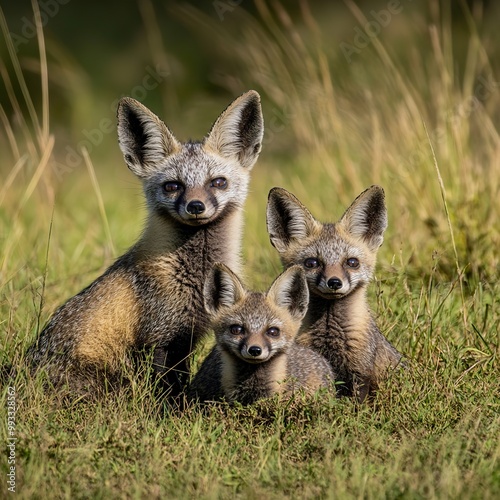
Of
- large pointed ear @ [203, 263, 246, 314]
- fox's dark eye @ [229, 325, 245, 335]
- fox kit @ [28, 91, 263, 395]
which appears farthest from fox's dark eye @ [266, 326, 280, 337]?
fox kit @ [28, 91, 263, 395]

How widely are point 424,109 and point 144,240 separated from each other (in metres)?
3.63

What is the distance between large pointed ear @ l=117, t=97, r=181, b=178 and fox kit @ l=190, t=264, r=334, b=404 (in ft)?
3.52

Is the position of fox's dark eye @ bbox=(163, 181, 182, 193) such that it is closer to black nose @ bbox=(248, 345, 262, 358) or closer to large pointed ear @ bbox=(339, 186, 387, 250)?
large pointed ear @ bbox=(339, 186, 387, 250)

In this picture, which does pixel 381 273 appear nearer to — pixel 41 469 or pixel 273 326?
pixel 273 326

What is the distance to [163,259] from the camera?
5.38 metres

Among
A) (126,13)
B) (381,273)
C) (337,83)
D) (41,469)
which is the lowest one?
(41,469)

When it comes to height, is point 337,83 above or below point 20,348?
above

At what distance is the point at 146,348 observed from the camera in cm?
522

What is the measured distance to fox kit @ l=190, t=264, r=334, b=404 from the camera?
16.3 ft

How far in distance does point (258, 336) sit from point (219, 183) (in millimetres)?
1164

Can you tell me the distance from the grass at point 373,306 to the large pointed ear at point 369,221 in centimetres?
47

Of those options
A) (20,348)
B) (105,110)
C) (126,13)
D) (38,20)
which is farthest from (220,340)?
(126,13)

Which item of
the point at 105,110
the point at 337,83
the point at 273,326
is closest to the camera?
the point at 273,326

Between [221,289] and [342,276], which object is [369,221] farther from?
[221,289]
